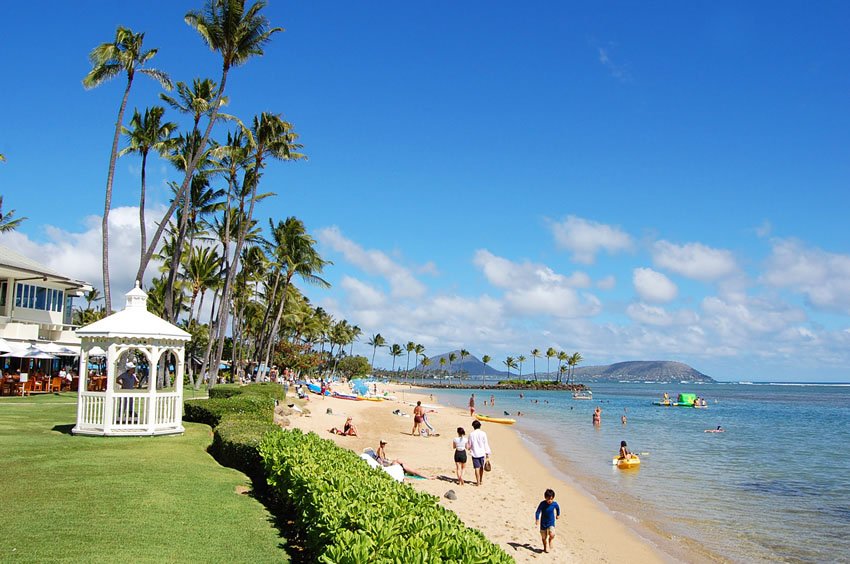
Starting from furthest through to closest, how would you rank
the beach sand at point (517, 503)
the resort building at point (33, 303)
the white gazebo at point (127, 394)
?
the resort building at point (33, 303) → the white gazebo at point (127, 394) → the beach sand at point (517, 503)

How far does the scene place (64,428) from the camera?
53.3 feet

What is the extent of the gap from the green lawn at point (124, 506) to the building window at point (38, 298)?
20.1 m

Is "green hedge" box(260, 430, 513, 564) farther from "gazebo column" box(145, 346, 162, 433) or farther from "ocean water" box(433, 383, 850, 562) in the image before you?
"ocean water" box(433, 383, 850, 562)

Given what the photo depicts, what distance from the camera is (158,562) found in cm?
702

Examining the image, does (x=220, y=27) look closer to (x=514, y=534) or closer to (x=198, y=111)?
(x=198, y=111)

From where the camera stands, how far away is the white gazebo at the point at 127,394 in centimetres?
1560

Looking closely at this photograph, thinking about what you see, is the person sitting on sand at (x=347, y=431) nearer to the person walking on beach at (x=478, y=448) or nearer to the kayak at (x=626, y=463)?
the person walking on beach at (x=478, y=448)

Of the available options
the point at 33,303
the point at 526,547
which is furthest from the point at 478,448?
the point at 33,303

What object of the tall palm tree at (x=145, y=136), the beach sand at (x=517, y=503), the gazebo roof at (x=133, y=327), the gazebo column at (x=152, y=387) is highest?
the tall palm tree at (x=145, y=136)

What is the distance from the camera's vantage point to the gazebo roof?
15672mm

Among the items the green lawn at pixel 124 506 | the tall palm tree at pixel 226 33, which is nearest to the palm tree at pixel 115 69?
the tall palm tree at pixel 226 33

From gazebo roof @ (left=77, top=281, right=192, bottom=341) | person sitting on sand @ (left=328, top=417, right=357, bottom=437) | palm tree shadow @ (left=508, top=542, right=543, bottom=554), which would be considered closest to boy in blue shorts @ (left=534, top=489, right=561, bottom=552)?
palm tree shadow @ (left=508, top=542, right=543, bottom=554)

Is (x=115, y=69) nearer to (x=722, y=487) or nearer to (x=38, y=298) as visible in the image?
(x=38, y=298)

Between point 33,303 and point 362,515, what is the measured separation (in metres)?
32.4
